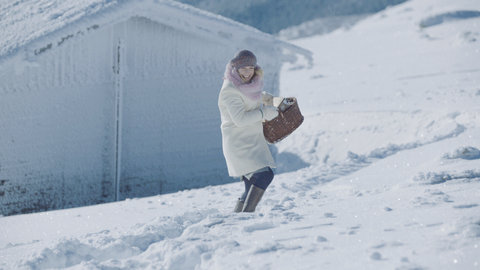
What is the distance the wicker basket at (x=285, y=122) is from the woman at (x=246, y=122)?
99 mm

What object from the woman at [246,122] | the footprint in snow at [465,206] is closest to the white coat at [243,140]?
the woman at [246,122]

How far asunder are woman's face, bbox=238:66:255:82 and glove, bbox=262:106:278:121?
276mm

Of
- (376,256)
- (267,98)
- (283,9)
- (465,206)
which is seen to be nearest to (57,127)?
(267,98)

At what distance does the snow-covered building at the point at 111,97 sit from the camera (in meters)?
8.99

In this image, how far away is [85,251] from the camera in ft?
15.6

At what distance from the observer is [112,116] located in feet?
31.9

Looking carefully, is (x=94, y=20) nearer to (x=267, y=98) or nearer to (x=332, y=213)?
(x=267, y=98)

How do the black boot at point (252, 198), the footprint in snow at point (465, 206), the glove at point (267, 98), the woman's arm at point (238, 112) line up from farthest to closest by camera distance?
the glove at point (267, 98) → the black boot at point (252, 198) → the woman's arm at point (238, 112) → the footprint in snow at point (465, 206)

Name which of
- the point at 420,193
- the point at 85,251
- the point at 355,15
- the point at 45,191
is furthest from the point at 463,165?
the point at 355,15

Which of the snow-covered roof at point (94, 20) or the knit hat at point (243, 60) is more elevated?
the snow-covered roof at point (94, 20)

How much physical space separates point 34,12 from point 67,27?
6.24 ft

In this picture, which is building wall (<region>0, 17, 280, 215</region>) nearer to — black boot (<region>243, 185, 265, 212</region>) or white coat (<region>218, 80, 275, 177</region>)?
white coat (<region>218, 80, 275, 177</region>)

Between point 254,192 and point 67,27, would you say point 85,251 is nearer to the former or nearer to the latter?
point 254,192

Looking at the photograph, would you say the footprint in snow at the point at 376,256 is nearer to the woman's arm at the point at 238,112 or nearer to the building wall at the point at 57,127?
the woman's arm at the point at 238,112
